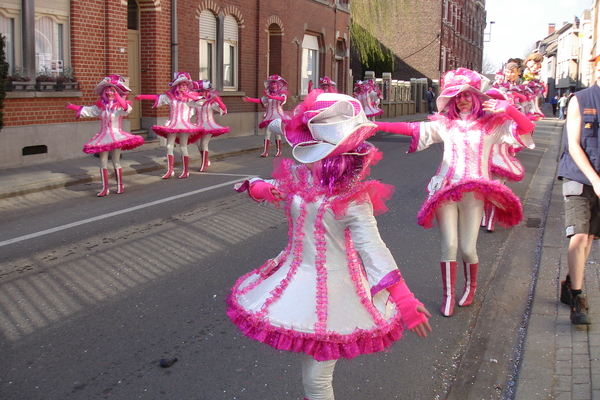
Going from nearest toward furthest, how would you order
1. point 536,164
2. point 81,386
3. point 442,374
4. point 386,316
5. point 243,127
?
point 386,316 → point 81,386 → point 442,374 → point 536,164 → point 243,127

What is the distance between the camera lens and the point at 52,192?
10953 mm

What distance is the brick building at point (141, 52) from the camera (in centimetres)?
1342

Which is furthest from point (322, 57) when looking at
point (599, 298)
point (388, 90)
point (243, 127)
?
point (599, 298)

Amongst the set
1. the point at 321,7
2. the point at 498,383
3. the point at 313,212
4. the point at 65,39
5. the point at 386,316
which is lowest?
the point at 498,383

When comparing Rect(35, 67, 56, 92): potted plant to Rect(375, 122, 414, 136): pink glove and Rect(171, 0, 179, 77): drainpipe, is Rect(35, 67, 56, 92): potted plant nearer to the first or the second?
Rect(171, 0, 179, 77): drainpipe

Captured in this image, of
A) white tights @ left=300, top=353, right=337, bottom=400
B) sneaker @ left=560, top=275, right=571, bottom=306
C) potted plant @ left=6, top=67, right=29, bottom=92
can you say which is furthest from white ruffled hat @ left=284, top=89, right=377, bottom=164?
potted plant @ left=6, top=67, right=29, bottom=92

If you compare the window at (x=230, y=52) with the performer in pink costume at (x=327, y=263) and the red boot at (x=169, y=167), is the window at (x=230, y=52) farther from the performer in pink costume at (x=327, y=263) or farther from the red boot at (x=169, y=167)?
the performer in pink costume at (x=327, y=263)

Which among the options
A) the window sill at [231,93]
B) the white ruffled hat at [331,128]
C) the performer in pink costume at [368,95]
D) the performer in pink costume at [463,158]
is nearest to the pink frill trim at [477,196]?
the performer in pink costume at [463,158]

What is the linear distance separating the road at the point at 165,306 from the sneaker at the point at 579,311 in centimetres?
45

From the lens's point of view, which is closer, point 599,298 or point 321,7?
point 599,298

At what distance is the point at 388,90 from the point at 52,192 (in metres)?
30.2

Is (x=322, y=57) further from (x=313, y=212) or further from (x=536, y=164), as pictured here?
(x=313, y=212)

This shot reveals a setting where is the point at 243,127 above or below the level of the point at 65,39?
below

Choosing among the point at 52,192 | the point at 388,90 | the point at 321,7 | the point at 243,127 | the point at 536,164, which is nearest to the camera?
the point at 52,192
